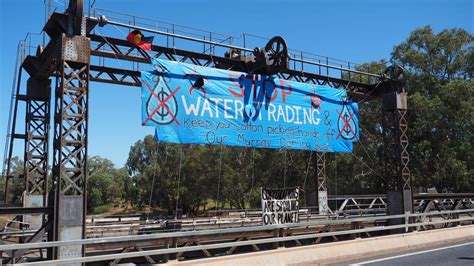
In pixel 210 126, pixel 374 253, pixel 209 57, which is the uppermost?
pixel 209 57

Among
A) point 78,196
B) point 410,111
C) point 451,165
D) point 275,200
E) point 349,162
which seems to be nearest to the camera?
point 78,196

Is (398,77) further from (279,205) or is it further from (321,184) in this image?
(279,205)

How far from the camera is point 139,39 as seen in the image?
15656 millimetres

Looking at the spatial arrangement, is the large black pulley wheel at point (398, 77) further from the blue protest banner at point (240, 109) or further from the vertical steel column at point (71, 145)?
the vertical steel column at point (71, 145)

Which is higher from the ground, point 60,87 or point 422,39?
point 422,39

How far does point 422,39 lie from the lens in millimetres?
43594

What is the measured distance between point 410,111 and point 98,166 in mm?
83932

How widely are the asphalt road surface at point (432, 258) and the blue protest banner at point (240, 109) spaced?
23.2 ft

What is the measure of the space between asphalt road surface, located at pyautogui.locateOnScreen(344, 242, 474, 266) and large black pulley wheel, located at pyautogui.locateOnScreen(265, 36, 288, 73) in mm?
8521

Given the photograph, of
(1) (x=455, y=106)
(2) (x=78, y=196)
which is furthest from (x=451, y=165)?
(2) (x=78, y=196)

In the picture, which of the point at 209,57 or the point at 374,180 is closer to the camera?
the point at 209,57

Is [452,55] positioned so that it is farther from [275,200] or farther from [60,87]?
[60,87]

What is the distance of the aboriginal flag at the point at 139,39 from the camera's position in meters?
15.6

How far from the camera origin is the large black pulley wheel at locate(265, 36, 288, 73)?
704 inches
